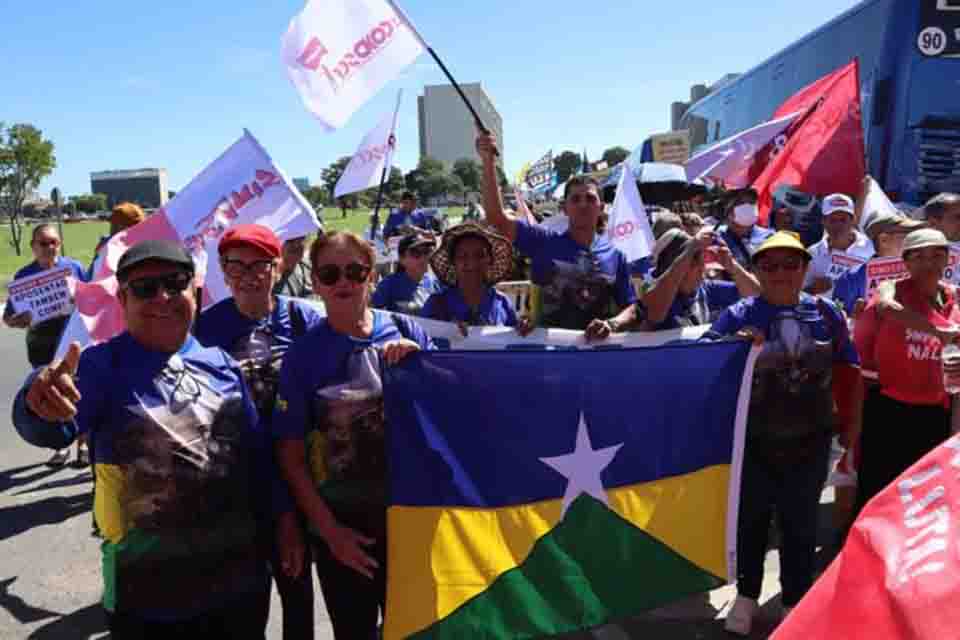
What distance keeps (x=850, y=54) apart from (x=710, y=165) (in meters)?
2.49

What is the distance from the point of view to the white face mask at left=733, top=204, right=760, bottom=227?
6071 millimetres

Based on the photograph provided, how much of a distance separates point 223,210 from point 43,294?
2034 mm

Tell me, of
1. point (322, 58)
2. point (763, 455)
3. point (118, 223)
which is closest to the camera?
point (763, 455)

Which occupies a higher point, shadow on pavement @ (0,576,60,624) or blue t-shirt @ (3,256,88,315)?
blue t-shirt @ (3,256,88,315)

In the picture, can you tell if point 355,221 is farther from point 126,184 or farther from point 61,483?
point 126,184

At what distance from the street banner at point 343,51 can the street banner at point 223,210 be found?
55 centimetres

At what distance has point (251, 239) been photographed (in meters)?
2.73

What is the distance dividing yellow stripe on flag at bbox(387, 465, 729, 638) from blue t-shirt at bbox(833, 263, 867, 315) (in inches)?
82.8

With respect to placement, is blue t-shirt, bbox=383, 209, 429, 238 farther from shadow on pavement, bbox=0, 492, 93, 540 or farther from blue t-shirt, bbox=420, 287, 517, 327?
blue t-shirt, bbox=420, 287, 517, 327

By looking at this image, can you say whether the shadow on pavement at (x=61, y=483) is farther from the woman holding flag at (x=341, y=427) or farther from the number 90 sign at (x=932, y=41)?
the number 90 sign at (x=932, y=41)

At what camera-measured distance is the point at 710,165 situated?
749 cm

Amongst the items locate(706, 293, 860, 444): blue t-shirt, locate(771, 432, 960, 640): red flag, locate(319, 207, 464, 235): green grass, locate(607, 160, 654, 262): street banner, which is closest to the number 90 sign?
locate(607, 160, 654, 262): street banner

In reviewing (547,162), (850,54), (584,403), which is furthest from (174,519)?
(547,162)

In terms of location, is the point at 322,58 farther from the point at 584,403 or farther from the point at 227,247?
the point at 584,403
